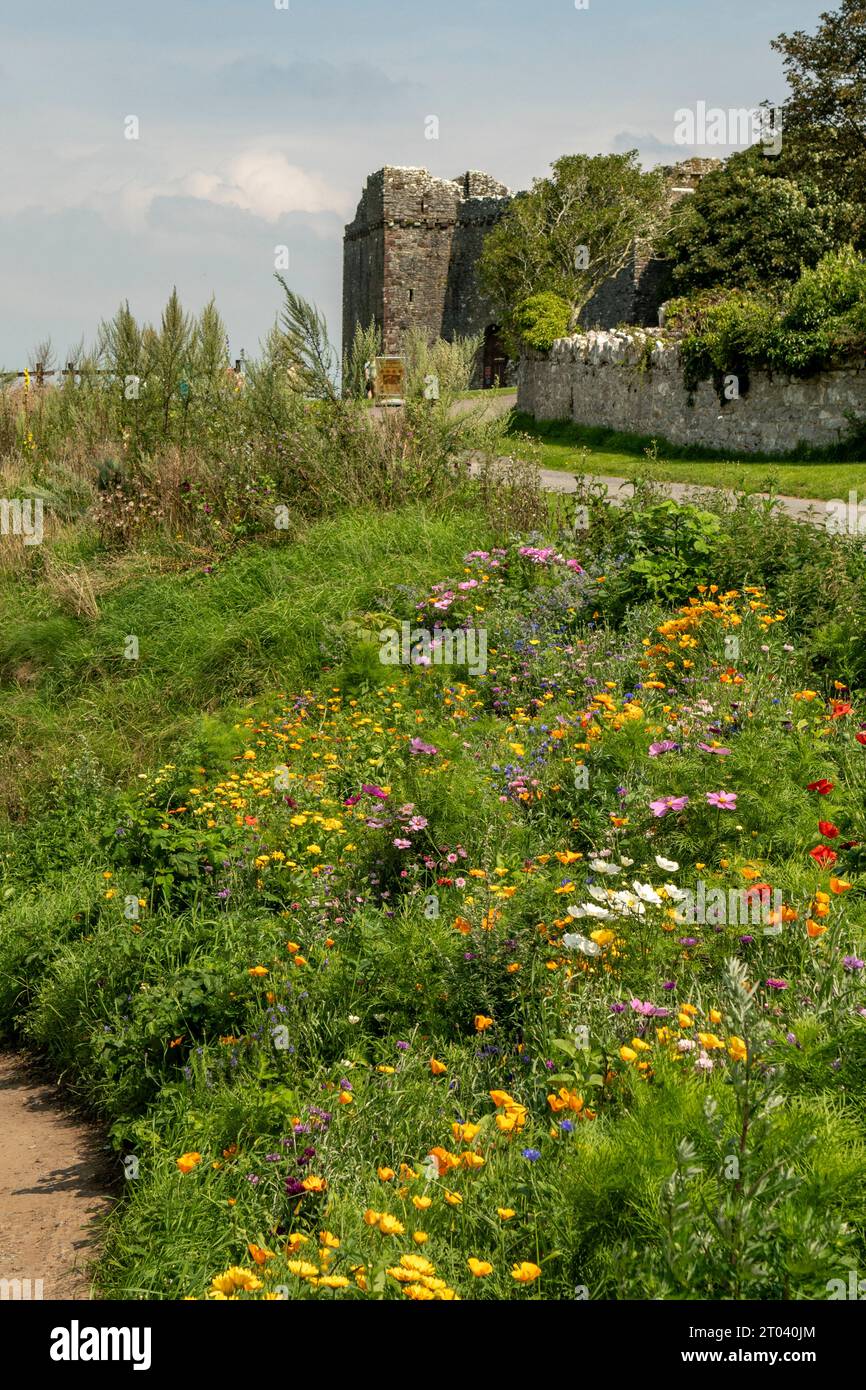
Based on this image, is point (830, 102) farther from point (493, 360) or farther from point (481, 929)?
point (481, 929)

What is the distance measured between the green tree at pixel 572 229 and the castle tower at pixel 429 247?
10.9m

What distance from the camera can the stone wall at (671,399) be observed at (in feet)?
48.6

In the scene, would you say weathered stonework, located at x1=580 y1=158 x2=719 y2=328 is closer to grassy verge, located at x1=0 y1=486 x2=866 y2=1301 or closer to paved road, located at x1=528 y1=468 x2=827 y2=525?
paved road, located at x1=528 y1=468 x2=827 y2=525

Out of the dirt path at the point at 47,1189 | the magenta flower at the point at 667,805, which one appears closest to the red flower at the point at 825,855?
the magenta flower at the point at 667,805

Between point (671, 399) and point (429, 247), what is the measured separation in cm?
2721

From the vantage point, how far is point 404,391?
11.0 meters

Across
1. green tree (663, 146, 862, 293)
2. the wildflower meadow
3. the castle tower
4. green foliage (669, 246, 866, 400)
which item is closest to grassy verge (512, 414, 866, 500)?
green foliage (669, 246, 866, 400)

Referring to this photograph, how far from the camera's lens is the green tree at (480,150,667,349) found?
29.2 m

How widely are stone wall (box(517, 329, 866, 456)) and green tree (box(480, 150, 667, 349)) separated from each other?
781cm

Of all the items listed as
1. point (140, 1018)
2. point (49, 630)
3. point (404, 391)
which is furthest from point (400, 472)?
point (140, 1018)

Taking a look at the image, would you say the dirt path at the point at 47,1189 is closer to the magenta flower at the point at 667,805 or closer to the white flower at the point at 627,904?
the white flower at the point at 627,904

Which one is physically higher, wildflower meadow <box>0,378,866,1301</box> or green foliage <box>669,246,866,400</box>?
green foliage <box>669,246,866,400</box>

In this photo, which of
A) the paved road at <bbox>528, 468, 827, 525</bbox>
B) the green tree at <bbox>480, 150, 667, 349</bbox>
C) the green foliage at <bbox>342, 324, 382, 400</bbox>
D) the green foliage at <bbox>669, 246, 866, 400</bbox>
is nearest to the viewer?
the paved road at <bbox>528, 468, 827, 525</bbox>

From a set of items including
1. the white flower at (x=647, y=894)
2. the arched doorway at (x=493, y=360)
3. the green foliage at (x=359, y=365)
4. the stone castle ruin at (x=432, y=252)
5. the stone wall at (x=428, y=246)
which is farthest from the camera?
the stone wall at (x=428, y=246)
